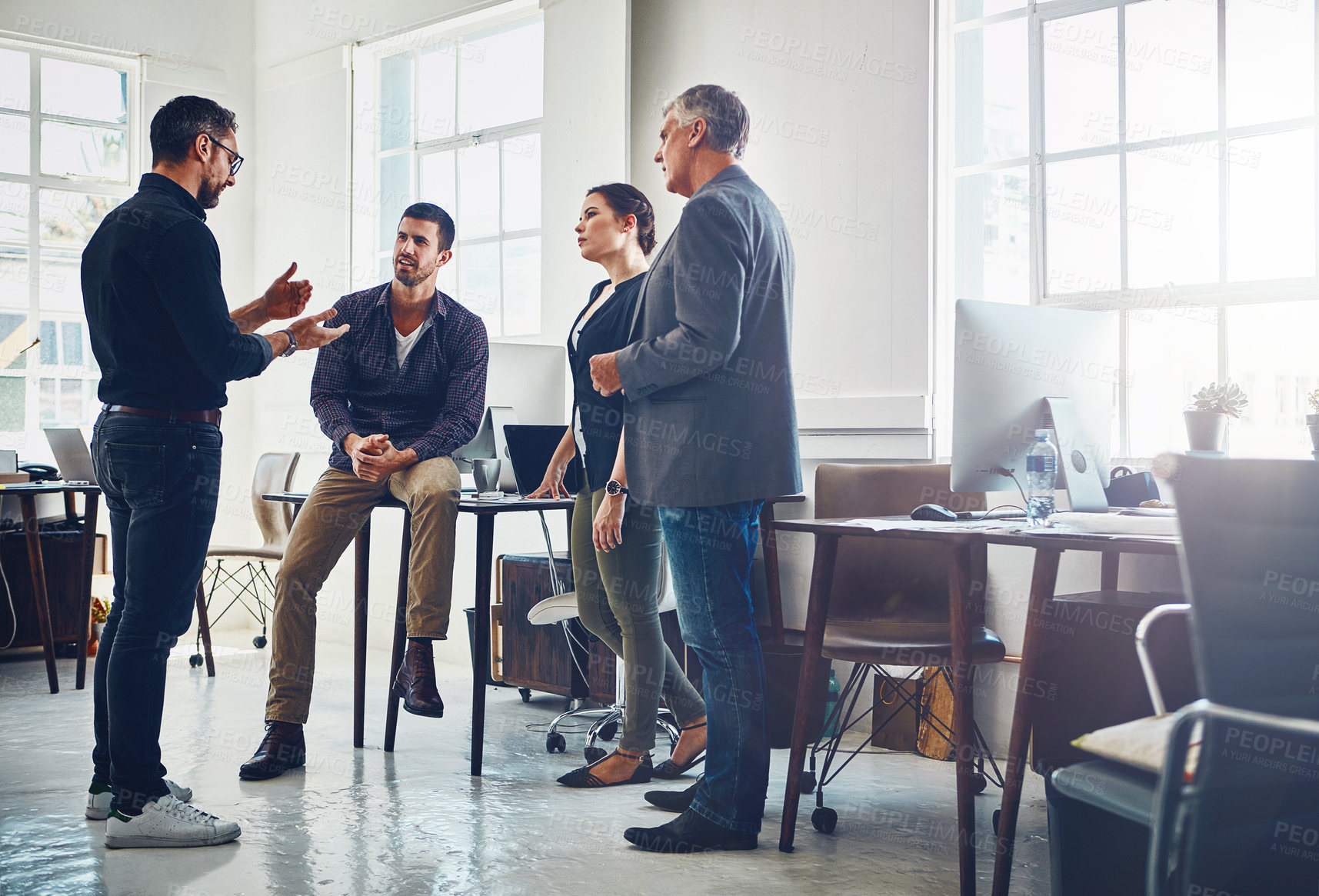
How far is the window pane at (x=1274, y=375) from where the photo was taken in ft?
11.0

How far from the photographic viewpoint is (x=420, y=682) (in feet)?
9.96

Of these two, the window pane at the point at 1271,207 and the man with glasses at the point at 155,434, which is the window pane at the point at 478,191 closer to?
the man with glasses at the point at 155,434

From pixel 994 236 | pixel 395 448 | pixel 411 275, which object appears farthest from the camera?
pixel 994 236

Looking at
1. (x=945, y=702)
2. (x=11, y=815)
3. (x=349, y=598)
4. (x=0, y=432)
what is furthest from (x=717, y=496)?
A: (x=0, y=432)

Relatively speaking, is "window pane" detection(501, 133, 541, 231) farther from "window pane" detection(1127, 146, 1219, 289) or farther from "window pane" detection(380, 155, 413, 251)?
"window pane" detection(1127, 146, 1219, 289)

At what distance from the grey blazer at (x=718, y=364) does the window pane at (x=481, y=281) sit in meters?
3.33

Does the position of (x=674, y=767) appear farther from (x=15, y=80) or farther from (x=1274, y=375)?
(x=15, y=80)

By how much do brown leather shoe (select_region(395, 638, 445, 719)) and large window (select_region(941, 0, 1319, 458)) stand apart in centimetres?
214

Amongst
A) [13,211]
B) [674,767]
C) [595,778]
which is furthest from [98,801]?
[13,211]

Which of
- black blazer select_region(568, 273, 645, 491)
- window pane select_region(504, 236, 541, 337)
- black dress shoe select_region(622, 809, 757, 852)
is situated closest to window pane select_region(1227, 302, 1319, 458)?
black blazer select_region(568, 273, 645, 491)

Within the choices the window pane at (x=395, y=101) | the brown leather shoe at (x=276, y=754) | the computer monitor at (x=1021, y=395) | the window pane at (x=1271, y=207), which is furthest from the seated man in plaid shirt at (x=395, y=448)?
the window pane at (x=395, y=101)

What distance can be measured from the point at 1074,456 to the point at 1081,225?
4.81 ft

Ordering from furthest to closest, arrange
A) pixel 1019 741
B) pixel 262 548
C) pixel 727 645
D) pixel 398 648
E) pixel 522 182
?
1. pixel 522 182
2. pixel 262 548
3. pixel 398 648
4. pixel 727 645
5. pixel 1019 741

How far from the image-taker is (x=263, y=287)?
662 cm
